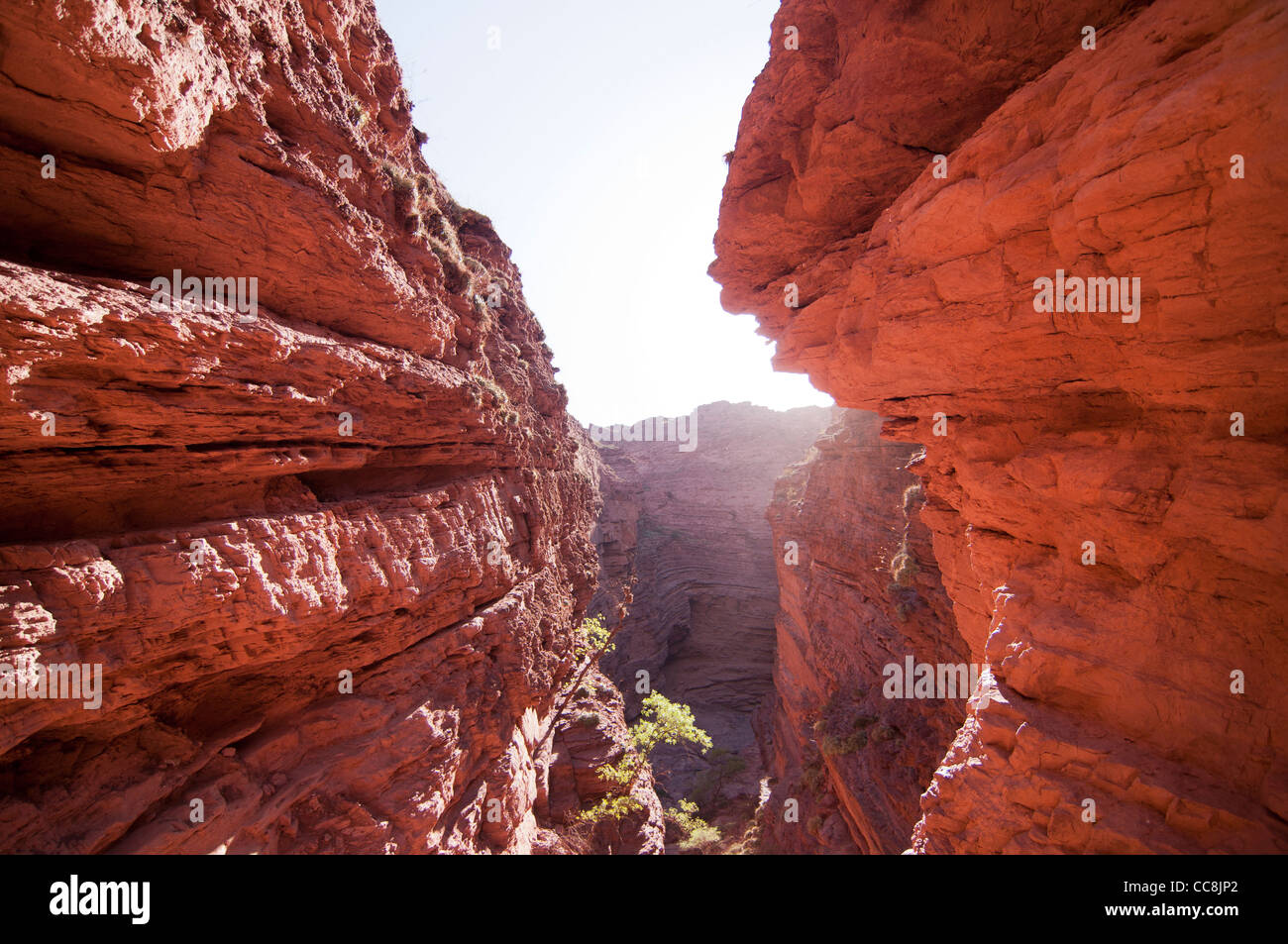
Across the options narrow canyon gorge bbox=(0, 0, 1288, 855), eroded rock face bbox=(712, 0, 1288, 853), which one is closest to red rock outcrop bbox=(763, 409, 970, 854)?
narrow canyon gorge bbox=(0, 0, 1288, 855)

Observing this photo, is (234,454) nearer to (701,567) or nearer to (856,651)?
(856,651)

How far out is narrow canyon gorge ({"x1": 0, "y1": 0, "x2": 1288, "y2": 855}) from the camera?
3.63 metres

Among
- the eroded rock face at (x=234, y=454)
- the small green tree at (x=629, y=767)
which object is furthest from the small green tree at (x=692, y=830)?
the eroded rock face at (x=234, y=454)

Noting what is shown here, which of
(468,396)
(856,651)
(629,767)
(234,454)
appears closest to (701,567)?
(856,651)

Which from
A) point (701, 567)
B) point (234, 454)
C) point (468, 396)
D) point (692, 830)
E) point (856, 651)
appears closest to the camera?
point (234, 454)

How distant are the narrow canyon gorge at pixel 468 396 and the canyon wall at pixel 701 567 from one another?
17743mm

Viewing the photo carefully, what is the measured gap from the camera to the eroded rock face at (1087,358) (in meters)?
3.33

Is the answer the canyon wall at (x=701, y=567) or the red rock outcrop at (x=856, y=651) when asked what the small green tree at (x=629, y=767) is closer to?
the red rock outcrop at (x=856, y=651)

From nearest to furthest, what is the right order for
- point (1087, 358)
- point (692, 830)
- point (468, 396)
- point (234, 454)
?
1. point (1087, 358)
2. point (234, 454)
3. point (468, 396)
4. point (692, 830)

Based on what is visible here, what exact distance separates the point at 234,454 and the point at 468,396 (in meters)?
4.36

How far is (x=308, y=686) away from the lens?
7.13 metres

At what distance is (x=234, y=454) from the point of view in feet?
18.6
